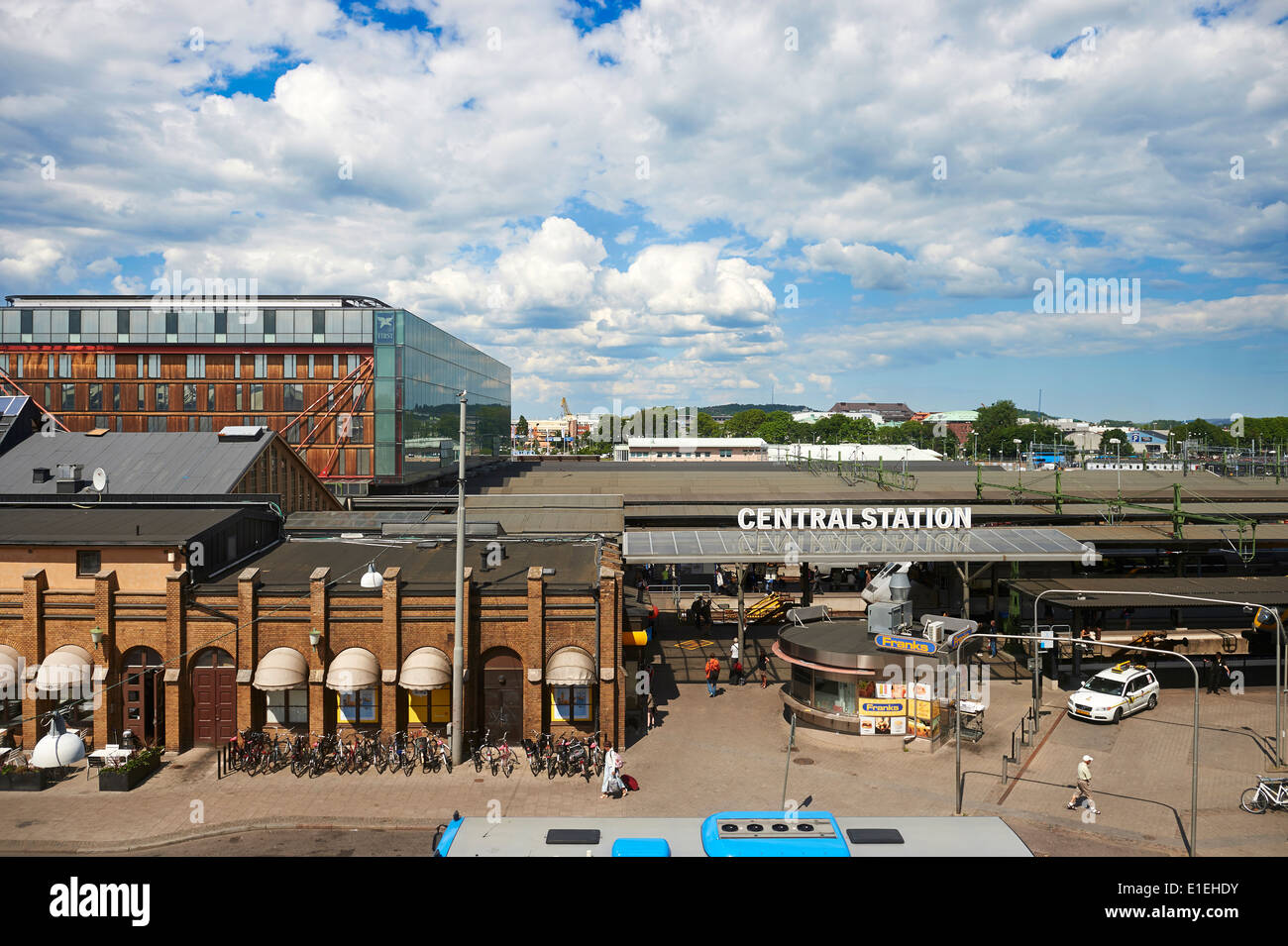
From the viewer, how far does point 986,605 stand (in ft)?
178

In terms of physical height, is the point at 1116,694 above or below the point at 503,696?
below

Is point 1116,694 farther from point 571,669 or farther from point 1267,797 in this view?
point 571,669

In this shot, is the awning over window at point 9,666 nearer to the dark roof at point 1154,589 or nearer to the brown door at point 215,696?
the brown door at point 215,696

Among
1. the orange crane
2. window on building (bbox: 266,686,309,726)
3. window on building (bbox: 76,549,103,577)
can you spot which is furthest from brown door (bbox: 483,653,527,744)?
the orange crane

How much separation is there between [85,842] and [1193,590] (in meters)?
46.1

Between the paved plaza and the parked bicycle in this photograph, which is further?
the parked bicycle

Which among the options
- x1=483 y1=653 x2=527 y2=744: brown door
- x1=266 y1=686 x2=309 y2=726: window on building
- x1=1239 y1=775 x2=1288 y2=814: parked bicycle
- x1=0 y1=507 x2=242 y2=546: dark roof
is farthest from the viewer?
x1=0 y1=507 x2=242 y2=546: dark roof

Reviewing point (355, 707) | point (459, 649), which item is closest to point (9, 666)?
point (355, 707)

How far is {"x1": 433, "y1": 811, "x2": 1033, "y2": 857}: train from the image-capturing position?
1398cm

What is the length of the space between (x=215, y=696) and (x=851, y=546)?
29.8m

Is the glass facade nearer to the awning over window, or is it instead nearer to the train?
the awning over window

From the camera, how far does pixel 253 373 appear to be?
258ft

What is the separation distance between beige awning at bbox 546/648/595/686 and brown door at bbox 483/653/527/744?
1540 mm

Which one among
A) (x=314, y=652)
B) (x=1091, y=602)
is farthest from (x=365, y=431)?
(x=1091, y=602)
